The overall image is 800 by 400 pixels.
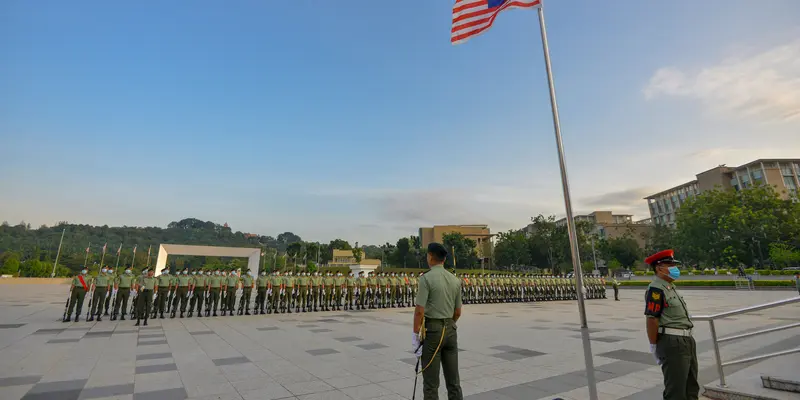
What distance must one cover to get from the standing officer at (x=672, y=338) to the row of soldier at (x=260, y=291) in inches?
503

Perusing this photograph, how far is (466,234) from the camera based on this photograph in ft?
318

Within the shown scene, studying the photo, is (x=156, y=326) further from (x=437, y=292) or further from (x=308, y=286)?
(x=437, y=292)

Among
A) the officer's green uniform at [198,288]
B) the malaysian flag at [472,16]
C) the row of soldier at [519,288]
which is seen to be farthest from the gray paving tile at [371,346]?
the row of soldier at [519,288]

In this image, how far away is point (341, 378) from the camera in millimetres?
5195

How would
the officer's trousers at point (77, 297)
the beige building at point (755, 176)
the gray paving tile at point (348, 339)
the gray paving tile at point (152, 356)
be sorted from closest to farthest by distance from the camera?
the gray paving tile at point (152, 356) → the gray paving tile at point (348, 339) → the officer's trousers at point (77, 297) → the beige building at point (755, 176)

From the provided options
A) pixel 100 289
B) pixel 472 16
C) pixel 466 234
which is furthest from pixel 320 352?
pixel 466 234

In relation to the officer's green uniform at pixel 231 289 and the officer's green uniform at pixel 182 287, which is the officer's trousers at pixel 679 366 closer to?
the officer's green uniform at pixel 231 289

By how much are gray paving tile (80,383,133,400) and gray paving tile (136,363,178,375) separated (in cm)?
72

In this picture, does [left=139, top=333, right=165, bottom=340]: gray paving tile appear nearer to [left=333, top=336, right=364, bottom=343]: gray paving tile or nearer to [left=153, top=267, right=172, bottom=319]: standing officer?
[left=153, top=267, right=172, bottom=319]: standing officer

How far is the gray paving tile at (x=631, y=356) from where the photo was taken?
6.26m

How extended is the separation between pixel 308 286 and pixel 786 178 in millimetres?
96965

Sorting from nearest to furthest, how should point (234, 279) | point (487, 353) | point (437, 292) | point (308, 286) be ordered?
point (437, 292) < point (487, 353) < point (234, 279) < point (308, 286)

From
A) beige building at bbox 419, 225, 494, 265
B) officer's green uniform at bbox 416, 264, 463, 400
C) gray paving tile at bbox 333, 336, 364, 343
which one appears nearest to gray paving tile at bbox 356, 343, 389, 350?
gray paving tile at bbox 333, 336, 364, 343

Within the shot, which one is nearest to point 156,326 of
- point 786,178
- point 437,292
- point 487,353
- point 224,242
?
point 487,353
